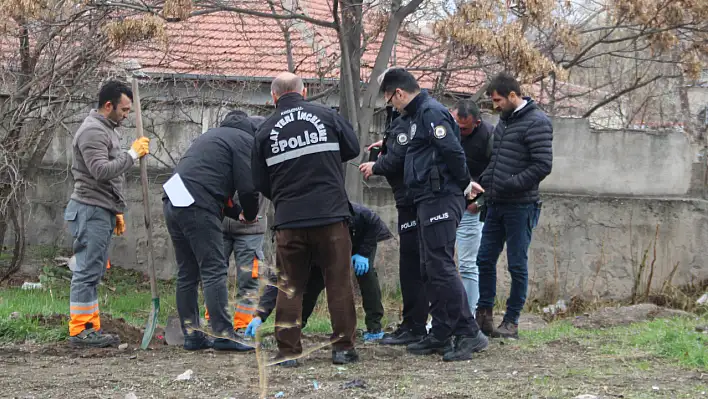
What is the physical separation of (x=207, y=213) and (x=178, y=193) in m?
0.26

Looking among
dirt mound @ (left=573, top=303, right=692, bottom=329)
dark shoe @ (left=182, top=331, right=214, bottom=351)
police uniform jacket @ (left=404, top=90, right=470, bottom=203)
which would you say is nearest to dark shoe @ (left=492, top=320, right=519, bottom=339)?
dirt mound @ (left=573, top=303, right=692, bottom=329)

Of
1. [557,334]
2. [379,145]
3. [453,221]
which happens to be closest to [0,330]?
[379,145]

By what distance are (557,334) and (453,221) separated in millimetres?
1932

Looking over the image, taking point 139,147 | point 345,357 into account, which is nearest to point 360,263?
point 345,357

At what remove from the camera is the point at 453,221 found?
5.55m

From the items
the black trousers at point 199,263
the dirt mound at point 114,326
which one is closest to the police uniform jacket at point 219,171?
the black trousers at point 199,263

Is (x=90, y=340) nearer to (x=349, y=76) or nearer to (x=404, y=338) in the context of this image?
(x=404, y=338)

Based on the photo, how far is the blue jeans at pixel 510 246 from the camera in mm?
6363

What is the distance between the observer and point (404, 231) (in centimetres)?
617

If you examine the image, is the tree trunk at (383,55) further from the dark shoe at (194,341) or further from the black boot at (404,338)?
the dark shoe at (194,341)

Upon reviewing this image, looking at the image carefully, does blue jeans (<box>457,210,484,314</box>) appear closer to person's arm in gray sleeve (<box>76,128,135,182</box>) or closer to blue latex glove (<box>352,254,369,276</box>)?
blue latex glove (<box>352,254,369,276</box>)

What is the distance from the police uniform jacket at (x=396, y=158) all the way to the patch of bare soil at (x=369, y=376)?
3.84 feet

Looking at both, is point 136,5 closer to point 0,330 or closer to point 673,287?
point 0,330

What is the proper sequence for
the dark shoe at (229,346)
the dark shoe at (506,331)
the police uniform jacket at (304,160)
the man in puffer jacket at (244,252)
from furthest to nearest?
1. the man in puffer jacket at (244,252)
2. the dark shoe at (506,331)
3. the dark shoe at (229,346)
4. the police uniform jacket at (304,160)
